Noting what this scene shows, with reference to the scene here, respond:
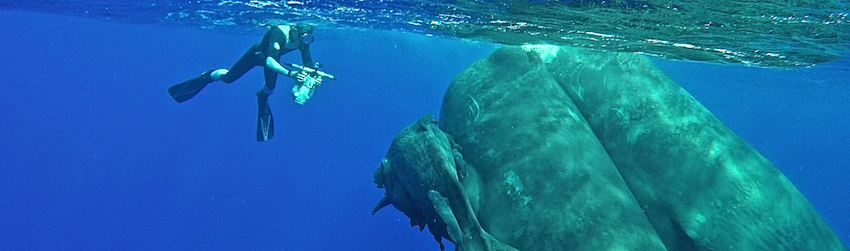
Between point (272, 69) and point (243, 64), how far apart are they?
129 inches

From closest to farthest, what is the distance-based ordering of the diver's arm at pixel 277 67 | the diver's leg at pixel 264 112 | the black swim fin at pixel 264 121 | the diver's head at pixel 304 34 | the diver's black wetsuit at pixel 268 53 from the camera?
1. the diver's arm at pixel 277 67
2. the diver's head at pixel 304 34
3. the diver's black wetsuit at pixel 268 53
4. the diver's leg at pixel 264 112
5. the black swim fin at pixel 264 121

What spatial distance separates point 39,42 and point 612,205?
63.6 meters

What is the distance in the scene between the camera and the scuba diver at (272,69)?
10508mm

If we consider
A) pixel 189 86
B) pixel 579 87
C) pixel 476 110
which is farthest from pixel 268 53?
pixel 579 87

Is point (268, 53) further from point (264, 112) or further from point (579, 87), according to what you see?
point (579, 87)

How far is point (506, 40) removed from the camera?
43.4ft

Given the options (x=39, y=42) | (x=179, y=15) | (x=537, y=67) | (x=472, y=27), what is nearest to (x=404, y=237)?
(x=179, y=15)

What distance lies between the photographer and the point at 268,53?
508 inches

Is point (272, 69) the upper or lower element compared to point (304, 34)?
lower

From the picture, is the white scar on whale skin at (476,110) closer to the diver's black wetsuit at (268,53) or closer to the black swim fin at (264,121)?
the diver's black wetsuit at (268,53)

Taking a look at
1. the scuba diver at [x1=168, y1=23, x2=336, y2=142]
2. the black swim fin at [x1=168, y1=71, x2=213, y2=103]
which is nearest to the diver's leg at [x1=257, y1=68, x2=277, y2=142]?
the scuba diver at [x1=168, y1=23, x2=336, y2=142]

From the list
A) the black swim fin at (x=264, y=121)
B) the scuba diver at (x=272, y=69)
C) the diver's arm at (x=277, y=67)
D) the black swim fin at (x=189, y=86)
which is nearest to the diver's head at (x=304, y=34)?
the scuba diver at (x=272, y=69)

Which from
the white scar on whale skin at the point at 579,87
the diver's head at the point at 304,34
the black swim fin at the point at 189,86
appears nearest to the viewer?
the white scar on whale skin at the point at 579,87

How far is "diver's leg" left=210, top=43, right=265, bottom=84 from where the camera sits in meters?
13.6
